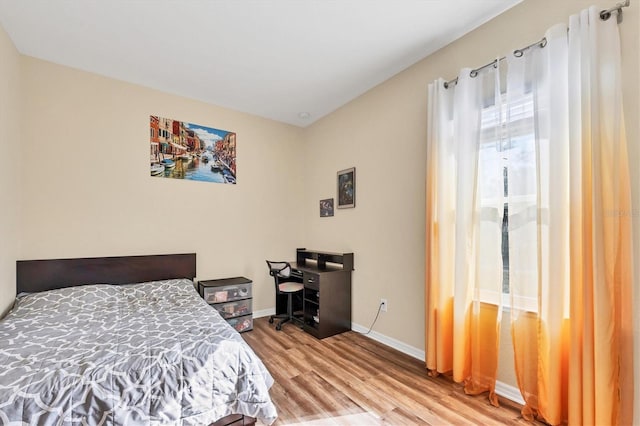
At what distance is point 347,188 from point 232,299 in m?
1.96

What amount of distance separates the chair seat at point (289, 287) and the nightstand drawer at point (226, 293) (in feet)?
1.33

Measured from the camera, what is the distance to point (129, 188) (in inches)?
125

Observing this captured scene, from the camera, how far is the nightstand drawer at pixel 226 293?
10.8 feet

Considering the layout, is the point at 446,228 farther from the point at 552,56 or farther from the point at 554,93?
the point at 552,56

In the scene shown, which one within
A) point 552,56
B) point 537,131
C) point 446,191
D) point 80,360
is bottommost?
point 80,360

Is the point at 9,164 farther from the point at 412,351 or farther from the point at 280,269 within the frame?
the point at 412,351

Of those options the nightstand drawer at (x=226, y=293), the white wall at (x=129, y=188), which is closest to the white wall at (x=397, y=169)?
the white wall at (x=129, y=188)

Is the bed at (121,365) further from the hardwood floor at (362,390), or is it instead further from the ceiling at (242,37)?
the ceiling at (242,37)

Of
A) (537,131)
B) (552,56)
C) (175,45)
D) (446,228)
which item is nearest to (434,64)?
(552,56)

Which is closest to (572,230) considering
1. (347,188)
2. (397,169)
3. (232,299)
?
(397,169)

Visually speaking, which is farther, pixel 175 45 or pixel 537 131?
pixel 175 45

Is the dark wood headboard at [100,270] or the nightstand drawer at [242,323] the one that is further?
the nightstand drawer at [242,323]

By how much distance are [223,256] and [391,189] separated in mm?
2302

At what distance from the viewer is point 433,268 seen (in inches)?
97.0
